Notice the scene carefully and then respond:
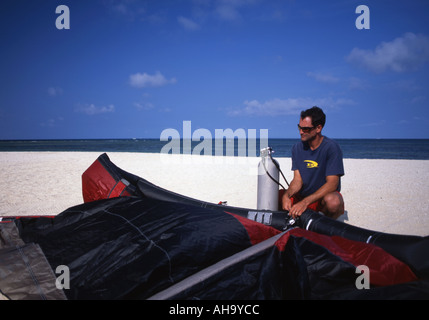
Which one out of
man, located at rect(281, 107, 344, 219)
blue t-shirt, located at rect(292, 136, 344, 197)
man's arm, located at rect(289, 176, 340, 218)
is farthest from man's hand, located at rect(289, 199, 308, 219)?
blue t-shirt, located at rect(292, 136, 344, 197)

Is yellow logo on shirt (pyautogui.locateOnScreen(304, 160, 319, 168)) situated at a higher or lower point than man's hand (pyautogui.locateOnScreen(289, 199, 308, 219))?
higher

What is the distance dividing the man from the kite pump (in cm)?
27

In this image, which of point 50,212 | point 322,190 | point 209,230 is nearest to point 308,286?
point 209,230

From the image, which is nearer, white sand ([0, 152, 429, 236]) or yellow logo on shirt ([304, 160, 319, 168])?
yellow logo on shirt ([304, 160, 319, 168])

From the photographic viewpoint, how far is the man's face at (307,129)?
11.2 ft

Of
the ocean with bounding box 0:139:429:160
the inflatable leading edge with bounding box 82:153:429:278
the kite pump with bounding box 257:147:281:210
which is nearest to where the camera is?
the inflatable leading edge with bounding box 82:153:429:278

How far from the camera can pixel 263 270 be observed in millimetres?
1852

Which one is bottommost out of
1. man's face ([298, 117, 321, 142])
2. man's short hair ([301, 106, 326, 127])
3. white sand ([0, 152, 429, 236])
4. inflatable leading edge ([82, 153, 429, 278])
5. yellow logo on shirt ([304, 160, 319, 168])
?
white sand ([0, 152, 429, 236])

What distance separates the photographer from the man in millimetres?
3271

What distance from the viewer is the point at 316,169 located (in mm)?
3521

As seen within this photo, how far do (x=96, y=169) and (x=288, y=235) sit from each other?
2.57 metres

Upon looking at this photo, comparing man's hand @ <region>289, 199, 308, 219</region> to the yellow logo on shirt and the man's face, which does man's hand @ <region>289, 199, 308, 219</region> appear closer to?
the yellow logo on shirt

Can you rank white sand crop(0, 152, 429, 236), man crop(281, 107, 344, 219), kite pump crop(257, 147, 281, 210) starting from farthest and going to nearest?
white sand crop(0, 152, 429, 236), kite pump crop(257, 147, 281, 210), man crop(281, 107, 344, 219)
